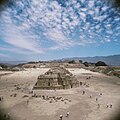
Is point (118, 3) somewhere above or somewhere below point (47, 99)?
above

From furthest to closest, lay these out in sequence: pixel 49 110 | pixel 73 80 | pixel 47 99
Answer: pixel 73 80
pixel 47 99
pixel 49 110

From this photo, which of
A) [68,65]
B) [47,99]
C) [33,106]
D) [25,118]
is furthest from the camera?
[68,65]

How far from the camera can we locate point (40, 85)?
30.1m

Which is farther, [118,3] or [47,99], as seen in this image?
[47,99]

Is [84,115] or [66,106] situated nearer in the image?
[84,115]

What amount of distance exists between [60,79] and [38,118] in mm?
16111

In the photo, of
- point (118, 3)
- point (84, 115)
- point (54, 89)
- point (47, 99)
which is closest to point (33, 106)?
point (47, 99)

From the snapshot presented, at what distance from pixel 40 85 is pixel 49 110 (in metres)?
12.6

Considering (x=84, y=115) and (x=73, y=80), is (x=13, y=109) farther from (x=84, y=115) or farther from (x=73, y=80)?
(x=73, y=80)

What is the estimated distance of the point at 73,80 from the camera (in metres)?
33.2

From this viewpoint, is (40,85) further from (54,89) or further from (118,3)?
(118,3)

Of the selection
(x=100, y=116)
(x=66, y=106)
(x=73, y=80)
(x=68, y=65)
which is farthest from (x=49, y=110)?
(x=68, y=65)

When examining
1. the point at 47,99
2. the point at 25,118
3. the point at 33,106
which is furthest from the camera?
the point at 47,99

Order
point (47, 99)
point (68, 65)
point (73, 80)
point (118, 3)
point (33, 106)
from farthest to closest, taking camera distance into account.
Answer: point (68, 65)
point (73, 80)
point (47, 99)
point (33, 106)
point (118, 3)
